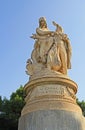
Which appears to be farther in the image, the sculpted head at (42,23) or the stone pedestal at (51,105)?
the sculpted head at (42,23)

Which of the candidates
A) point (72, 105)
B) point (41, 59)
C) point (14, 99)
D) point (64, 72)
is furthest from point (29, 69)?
point (14, 99)

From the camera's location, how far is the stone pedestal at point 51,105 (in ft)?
36.8

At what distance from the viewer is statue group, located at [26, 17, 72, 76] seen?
13.0m

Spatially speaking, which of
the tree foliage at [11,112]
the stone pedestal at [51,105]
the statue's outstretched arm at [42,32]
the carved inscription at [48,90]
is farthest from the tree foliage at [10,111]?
the carved inscription at [48,90]

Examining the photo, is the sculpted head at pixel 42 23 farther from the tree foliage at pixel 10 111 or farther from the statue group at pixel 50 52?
the tree foliage at pixel 10 111

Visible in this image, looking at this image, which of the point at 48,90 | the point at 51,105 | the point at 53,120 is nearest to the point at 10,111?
the point at 48,90

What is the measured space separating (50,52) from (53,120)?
122 inches

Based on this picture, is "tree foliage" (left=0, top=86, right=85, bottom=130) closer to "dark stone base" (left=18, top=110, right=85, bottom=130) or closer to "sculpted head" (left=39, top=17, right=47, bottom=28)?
"sculpted head" (left=39, top=17, right=47, bottom=28)

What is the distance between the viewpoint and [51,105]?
37.7 ft

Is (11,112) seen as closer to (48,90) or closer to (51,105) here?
(48,90)

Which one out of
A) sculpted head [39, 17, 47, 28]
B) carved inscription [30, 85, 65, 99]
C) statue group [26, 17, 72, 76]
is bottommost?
carved inscription [30, 85, 65, 99]

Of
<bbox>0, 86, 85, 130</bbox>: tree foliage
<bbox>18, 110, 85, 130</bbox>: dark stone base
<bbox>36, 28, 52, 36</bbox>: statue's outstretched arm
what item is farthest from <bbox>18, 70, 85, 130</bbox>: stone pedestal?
<bbox>0, 86, 85, 130</bbox>: tree foliage

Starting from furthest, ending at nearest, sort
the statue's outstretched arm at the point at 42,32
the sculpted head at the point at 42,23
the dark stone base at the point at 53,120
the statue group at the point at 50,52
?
the sculpted head at the point at 42,23, the statue's outstretched arm at the point at 42,32, the statue group at the point at 50,52, the dark stone base at the point at 53,120

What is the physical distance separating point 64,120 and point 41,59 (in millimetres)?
3075
